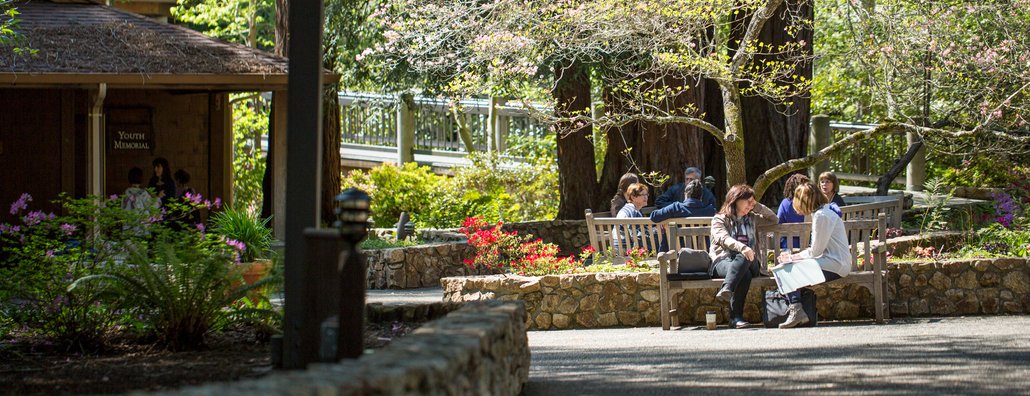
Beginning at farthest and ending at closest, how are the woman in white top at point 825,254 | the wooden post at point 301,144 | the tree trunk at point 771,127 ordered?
1. the tree trunk at point 771,127
2. the woman in white top at point 825,254
3. the wooden post at point 301,144

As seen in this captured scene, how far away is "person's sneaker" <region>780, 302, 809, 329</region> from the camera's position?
409 inches

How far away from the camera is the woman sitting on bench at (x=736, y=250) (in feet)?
34.3

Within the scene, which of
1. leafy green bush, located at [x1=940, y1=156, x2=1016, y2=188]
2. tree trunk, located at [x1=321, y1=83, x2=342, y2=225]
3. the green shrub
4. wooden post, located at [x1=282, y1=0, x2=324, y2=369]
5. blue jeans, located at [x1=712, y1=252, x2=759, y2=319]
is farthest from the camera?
leafy green bush, located at [x1=940, y1=156, x2=1016, y2=188]

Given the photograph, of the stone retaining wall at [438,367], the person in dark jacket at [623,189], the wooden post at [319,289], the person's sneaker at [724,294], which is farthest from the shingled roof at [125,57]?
the wooden post at [319,289]

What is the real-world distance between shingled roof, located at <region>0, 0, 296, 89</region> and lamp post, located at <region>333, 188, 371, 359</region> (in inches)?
358

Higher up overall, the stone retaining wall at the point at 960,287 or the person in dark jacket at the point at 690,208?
the person in dark jacket at the point at 690,208

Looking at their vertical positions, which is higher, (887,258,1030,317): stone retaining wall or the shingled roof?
the shingled roof

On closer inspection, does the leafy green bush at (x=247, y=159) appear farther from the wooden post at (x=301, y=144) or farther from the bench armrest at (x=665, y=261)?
the wooden post at (x=301, y=144)

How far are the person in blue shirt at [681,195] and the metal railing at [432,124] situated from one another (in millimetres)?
7631

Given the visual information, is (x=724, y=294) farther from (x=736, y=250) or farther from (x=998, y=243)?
(x=998, y=243)

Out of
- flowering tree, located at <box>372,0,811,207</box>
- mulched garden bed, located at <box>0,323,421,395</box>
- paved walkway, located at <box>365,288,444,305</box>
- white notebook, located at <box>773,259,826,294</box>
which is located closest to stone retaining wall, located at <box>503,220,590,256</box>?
flowering tree, located at <box>372,0,811,207</box>

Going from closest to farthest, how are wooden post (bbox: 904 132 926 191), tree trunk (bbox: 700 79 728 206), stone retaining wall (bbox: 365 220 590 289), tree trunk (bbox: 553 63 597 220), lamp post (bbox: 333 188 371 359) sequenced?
lamp post (bbox: 333 188 371 359) → stone retaining wall (bbox: 365 220 590 289) → tree trunk (bbox: 700 79 728 206) → tree trunk (bbox: 553 63 597 220) → wooden post (bbox: 904 132 926 191)

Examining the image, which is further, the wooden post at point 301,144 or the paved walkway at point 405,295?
the paved walkway at point 405,295

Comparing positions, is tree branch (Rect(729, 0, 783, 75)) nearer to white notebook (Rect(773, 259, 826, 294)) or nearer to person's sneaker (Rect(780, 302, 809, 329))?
white notebook (Rect(773, 259, 826, 294))
